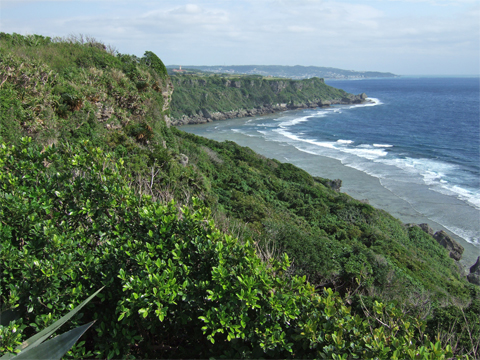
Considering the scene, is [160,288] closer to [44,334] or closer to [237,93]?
[44,334]

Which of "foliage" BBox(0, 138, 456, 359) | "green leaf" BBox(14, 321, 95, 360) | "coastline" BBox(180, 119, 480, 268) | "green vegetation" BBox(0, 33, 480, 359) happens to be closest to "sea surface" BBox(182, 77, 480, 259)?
"coastline" BBox(180, 119, 480, 268)

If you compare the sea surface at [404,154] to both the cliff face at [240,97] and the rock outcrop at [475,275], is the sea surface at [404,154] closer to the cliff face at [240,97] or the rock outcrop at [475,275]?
the rock outcrop at [475,275]

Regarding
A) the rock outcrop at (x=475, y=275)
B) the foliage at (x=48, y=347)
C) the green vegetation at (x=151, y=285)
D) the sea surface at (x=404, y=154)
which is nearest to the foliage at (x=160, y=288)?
the green vegetation at (x=151, y=285)

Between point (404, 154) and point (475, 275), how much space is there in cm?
2703

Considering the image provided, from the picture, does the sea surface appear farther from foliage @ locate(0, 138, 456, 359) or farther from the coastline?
foliage @ locate(0, 138, 456, 359)

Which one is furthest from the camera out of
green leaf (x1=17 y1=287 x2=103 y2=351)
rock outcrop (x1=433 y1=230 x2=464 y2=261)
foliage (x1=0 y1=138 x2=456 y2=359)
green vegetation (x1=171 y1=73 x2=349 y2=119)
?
green vegetation (x1=171 y1=73 x2=349 y2=119)

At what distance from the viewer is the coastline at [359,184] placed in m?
23.0

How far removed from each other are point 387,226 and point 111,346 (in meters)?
19.4

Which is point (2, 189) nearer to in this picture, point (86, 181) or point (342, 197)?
point (86, 181)

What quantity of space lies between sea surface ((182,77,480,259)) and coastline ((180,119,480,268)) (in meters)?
0.08

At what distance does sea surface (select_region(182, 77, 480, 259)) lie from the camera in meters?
25.8

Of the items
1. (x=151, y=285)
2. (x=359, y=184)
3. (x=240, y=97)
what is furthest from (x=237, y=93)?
(x=151, y=285)

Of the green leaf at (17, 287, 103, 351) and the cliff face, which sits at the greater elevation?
the cliff face

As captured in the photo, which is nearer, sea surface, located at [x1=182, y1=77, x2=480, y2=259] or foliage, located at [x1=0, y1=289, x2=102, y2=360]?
foliage, located at [x1=0, y1=289, x2=102, y2=360]
